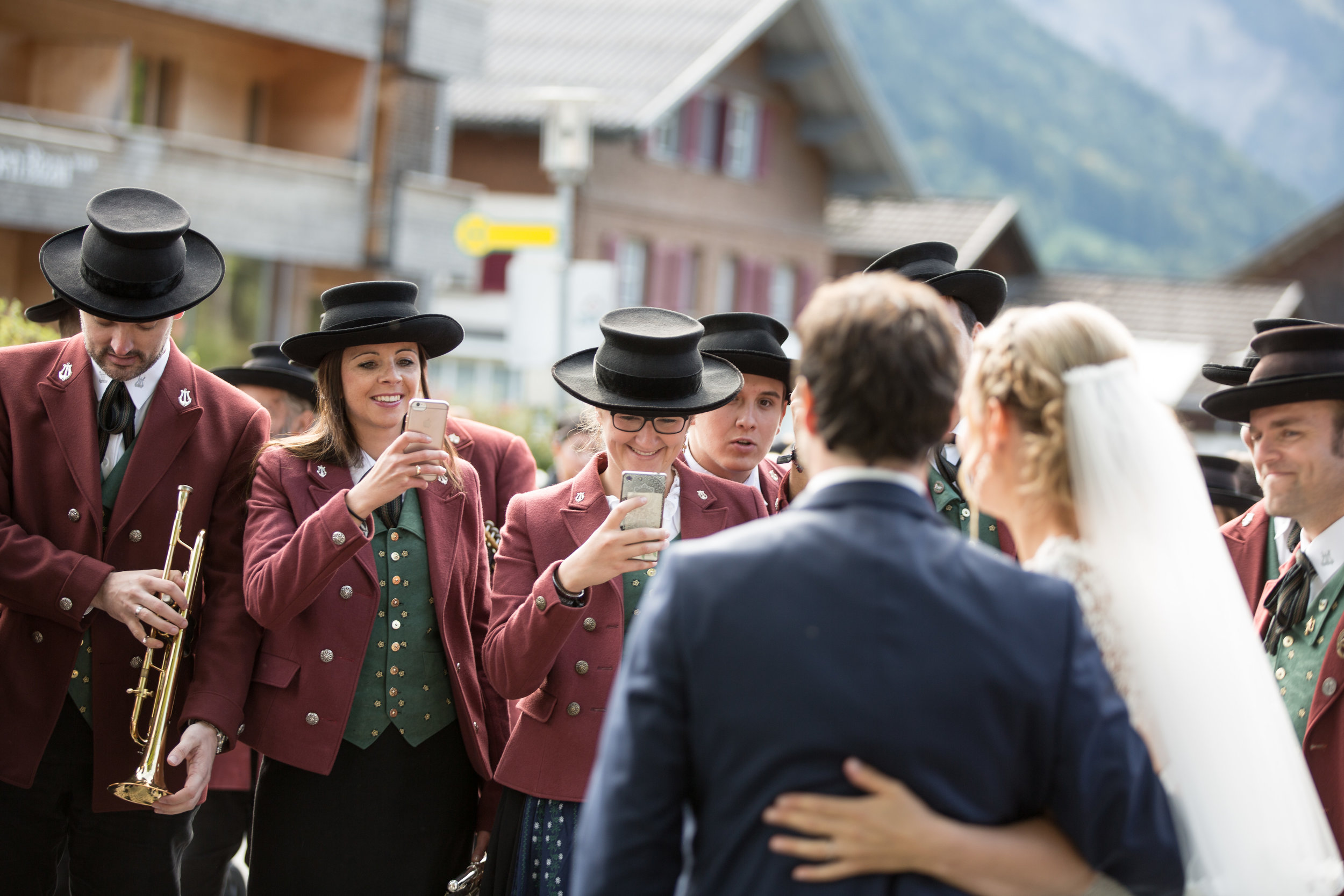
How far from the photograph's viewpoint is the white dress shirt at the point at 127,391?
166 inches

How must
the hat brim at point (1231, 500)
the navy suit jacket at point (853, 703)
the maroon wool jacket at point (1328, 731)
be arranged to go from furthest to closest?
the hat brim at point (1231, 500), the maroon wool jacket at point (1328, 731), the navy suit jacket at point (853, 703)

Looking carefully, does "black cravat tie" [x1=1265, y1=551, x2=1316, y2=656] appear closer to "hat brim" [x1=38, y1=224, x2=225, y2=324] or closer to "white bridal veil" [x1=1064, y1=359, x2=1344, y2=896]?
"white bridal veil" [x1=1064, y1=359, x2=1344, y2=896]

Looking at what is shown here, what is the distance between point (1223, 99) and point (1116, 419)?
654 ft

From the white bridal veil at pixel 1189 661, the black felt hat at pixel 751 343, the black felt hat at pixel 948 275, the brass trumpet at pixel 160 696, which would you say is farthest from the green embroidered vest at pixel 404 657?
the white bridal veil at pixel 1189 661

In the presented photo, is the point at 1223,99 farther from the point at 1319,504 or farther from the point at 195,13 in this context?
the point at 1319,504

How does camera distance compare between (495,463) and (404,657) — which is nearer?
(404,657)

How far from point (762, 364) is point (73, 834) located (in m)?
2.84

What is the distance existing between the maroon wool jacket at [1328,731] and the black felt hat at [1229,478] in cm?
301

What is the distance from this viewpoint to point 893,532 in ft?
7.50

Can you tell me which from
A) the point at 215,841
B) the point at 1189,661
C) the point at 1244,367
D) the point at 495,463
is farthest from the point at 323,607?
the point at 1244,367

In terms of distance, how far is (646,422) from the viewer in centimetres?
395

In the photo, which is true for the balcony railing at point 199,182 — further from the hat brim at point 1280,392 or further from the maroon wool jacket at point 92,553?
the hat brim at point 1280,392

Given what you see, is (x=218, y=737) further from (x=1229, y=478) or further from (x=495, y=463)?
(x=1229, y=478)

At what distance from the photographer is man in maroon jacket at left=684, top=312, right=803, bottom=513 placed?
16.6 feet
